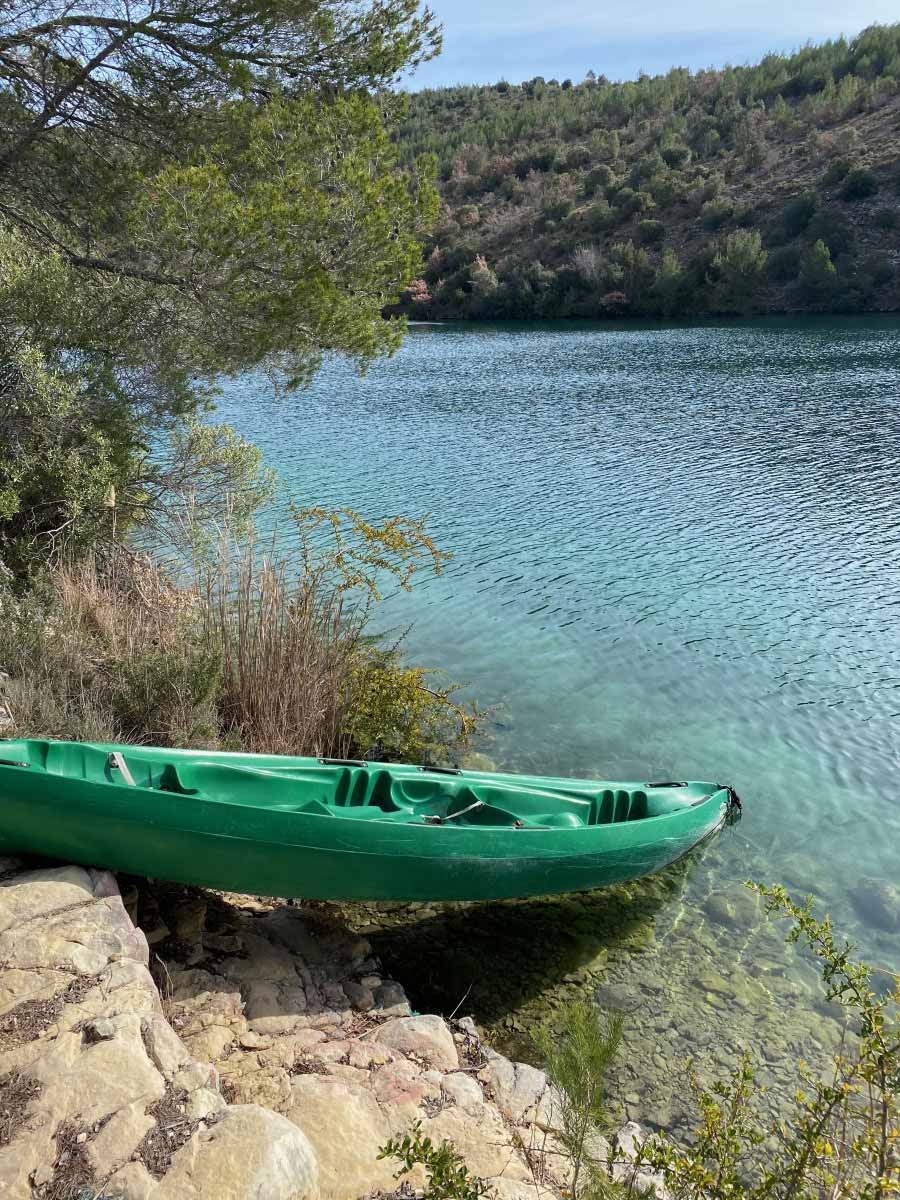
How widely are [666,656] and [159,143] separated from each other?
280 inches

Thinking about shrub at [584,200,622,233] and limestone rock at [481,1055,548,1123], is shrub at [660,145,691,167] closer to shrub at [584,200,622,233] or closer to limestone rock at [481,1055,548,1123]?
shrub at [584,200,622,233]

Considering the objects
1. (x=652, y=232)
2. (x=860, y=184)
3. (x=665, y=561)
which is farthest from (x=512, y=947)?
(x=652, y=232)

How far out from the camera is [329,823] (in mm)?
4559

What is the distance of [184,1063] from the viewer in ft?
10.8

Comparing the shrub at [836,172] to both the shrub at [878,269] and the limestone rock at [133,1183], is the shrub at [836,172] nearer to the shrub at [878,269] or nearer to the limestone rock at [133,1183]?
the shrub at [878,269]

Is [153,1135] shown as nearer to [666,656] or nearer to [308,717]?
[308,717]

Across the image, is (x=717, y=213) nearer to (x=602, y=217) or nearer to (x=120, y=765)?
(x=602, y=217)

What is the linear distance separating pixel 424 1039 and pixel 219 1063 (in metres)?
0.95

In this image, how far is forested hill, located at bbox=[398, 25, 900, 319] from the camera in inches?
1805

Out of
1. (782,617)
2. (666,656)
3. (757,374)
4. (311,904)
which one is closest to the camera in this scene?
(311,904)

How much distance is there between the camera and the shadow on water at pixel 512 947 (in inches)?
187

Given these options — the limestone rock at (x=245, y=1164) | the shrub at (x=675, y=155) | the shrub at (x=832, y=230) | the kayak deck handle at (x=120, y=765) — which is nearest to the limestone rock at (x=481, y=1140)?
the limestone rock at (x=245, y=1164)

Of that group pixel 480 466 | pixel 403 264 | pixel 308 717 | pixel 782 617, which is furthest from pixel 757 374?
pixel 308 717

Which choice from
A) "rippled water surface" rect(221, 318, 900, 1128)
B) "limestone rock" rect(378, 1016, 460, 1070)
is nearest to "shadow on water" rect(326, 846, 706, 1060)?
"rippled water surface" rect(221, 318, 900, 1128)
